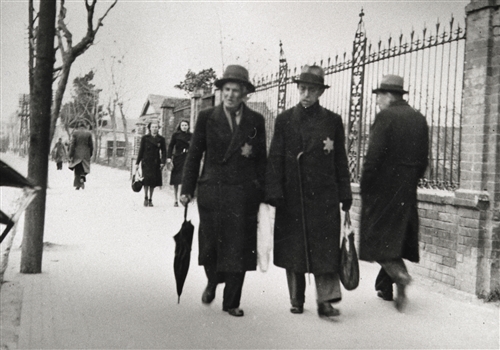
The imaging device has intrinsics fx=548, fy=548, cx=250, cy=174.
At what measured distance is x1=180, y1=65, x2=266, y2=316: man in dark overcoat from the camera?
4484 mm

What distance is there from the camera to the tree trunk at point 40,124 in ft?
17.6

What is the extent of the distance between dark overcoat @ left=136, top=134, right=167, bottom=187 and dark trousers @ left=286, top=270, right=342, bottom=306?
284 inches

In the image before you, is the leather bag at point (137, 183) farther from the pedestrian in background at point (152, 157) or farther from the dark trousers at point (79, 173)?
the dark trousers at point (79, 173)

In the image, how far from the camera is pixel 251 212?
15.0ft

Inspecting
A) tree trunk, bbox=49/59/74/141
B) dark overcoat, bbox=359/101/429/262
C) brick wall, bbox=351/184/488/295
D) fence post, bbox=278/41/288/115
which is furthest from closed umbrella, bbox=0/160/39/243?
fence post, bbox=278/41/288/115

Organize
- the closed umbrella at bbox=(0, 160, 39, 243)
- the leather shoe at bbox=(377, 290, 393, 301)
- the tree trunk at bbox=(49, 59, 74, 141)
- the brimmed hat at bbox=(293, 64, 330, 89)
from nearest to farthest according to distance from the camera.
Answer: the closed umbrella at bbox=(0, 160, 39, 243), the brimmed hat at bbox=(293, 64, 330, 89), the leather shoe at bbox=(377, 290, 393, 301), the tree trunk at bbox=(49, 59, 74, 141)

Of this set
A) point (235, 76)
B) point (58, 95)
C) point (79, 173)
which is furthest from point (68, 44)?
point (79, 173)

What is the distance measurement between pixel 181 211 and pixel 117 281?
229 inches

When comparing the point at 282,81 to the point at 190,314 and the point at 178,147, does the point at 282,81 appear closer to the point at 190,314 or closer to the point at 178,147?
the point at 178,147

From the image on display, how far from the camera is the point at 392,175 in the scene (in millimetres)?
4723

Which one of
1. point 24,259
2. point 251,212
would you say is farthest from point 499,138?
point 24,259

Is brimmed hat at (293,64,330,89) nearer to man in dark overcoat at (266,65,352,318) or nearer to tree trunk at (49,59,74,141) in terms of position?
man in dark overcoat at (266,65,352,318)

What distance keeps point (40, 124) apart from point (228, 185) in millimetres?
2180

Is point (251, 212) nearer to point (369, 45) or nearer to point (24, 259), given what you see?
point (24, 259)
